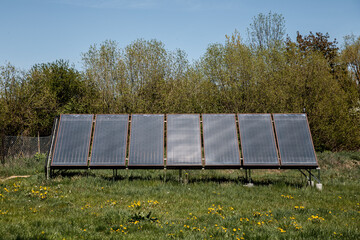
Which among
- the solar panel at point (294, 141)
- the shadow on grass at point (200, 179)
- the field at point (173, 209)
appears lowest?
the field at point (173, 209)

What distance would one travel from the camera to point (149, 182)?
1204 cm

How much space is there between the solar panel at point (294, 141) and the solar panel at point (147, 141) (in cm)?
467

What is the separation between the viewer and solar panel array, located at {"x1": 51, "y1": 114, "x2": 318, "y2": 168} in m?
11.7

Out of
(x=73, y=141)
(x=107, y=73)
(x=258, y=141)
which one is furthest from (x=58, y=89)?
(x=258, y=141)

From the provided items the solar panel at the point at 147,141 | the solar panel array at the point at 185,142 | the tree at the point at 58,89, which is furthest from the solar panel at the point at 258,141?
the tree at the point at 58,89

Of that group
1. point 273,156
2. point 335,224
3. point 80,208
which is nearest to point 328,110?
point 273,156

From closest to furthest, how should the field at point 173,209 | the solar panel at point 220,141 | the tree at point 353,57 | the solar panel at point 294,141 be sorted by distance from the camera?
the field at point 173,209, the solar panel at point 220,141, the solar panel at point 294,141, the tree at point 353,57

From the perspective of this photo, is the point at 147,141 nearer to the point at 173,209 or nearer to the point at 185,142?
the point at 185,142

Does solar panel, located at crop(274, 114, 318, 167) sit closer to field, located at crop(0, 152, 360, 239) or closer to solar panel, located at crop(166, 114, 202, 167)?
field, located at crop(0, 152, 360, 239)

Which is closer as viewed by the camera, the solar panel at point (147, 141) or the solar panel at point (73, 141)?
the solar panel at point (147, 141)

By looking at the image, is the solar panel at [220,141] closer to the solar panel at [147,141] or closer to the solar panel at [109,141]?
the solar panel at [147,141]

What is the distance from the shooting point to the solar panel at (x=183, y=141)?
38.3ft

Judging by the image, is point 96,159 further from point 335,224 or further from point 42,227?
point 335,224

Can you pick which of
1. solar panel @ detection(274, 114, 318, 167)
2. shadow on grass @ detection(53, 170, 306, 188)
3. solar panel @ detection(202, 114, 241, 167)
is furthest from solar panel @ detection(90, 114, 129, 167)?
solar panel @ detection(274, 114, 318, 167)
